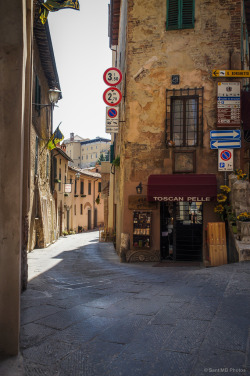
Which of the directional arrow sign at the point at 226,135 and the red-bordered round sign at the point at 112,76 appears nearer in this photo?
the directional arrow sign at the point at 226,135

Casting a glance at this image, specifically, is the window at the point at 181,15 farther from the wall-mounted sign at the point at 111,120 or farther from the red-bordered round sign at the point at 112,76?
the wall-mounted sign at the point at 111,120

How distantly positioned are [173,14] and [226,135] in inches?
175

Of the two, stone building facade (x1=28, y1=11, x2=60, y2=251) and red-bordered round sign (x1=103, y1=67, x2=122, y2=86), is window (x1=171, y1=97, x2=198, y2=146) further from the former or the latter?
stone building facade (x1=28, y1=11, x2=60, y2=251)

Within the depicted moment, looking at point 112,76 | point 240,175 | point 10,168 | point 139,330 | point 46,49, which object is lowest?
point 139,330

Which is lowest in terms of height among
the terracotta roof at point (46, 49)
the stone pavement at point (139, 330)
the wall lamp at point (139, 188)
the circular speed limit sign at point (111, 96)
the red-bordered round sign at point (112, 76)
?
the stone pavement at point (139, 330)

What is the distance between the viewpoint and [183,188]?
37.1 ft

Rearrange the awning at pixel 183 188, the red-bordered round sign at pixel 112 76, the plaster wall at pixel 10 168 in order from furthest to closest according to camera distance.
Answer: the red-bordered round sign at pixel 112 76, the awning at pixel 183 188, the plaster wall at pixel 10 168

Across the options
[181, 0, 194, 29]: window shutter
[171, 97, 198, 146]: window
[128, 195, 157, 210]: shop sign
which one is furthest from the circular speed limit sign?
[128, 195, 157, 210]: shop sign

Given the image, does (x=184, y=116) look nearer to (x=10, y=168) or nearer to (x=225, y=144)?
(x=225, y=144)

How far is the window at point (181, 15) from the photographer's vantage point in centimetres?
1204

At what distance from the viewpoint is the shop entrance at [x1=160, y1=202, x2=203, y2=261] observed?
12.0m

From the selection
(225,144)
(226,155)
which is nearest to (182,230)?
(226,155)

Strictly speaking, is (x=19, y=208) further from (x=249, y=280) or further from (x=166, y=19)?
(x=166, y=19)

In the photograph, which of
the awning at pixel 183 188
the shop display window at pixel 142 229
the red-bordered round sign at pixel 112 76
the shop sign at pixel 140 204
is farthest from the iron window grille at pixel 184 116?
the shop display window at pixel 142 229
